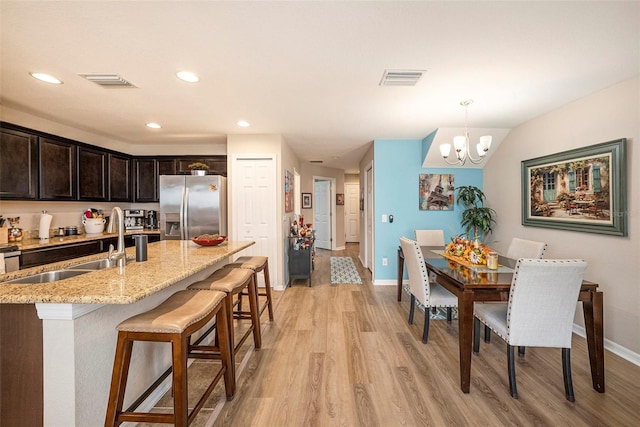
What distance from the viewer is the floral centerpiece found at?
249 cm

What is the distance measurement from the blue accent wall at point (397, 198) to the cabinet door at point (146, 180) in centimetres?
380

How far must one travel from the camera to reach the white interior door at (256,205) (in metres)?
4.18

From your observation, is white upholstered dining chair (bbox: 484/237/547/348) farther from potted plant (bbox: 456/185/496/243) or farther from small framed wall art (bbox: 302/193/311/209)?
small framed wall art (bbox: 302/193/311/209)

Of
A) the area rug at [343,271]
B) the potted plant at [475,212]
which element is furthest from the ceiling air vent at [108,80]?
the potted plant at [475,212]

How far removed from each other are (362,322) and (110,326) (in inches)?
90.6

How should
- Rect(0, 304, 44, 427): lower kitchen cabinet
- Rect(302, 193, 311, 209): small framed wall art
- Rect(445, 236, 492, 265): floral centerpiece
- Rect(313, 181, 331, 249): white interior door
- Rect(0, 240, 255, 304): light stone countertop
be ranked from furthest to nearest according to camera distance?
Rect(313, 181, 331, 249): white interior door, Rect(302, 193, 311, 209): small framed wall art, Rect(445, 236, 492, 265): floral centerpiece, Rect(0, 304, 44, 427): lower kitchen cabinet, Rect(0, 240, 255, 304): light stone countertop

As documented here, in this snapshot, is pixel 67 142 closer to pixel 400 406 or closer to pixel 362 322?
pixel 362 322

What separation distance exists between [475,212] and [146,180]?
5.49 meters

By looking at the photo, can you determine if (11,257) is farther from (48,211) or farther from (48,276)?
(48,276)

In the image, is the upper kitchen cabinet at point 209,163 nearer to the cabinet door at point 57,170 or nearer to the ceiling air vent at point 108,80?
the cabinet door at point 57,170

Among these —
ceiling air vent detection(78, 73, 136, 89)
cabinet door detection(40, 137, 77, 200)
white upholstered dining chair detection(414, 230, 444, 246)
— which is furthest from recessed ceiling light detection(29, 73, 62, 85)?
white upholstered dining chair detection(414, 230, 444, 246)

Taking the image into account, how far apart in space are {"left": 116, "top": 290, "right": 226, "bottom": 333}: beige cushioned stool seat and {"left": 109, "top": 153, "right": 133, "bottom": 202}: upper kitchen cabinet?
3.59m

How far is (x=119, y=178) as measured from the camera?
4.36 metres

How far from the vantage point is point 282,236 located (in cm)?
422
